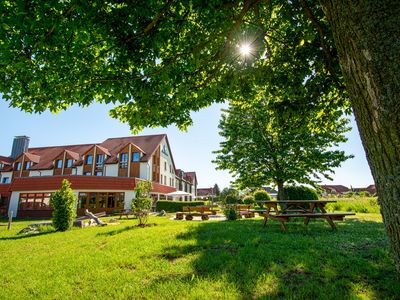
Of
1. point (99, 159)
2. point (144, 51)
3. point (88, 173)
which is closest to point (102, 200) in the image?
point (88, 173)

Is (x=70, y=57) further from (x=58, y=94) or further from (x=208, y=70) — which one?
(x=208, y=70)

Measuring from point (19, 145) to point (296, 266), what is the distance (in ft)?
174

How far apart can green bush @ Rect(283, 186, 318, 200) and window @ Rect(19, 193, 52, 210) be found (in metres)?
26.3

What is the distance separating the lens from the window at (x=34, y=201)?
87.0ft

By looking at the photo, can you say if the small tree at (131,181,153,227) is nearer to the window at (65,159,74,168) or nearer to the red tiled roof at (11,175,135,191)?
the red tiled roof at (11,175,135,191)

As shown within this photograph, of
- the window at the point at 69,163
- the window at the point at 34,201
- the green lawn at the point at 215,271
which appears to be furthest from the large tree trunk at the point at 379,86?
the window at the point at 69,163

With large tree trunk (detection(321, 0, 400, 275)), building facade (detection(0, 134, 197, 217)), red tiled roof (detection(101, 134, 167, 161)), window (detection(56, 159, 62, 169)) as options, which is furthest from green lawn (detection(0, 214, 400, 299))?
window (detection(56, 159, 62, 169))

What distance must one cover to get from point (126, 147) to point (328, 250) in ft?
103

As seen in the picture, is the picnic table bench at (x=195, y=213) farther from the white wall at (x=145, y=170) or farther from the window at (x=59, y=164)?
the window at (x=59, y=164)

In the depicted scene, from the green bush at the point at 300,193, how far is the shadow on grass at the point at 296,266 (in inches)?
490

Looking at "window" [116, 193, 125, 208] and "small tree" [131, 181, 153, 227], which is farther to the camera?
"window" [116, 193, 125, 208]

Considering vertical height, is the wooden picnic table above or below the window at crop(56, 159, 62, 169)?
below

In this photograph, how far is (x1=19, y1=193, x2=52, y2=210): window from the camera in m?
26.5

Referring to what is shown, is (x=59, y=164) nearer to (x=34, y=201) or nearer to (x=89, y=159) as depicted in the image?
(x=89, y=159)
